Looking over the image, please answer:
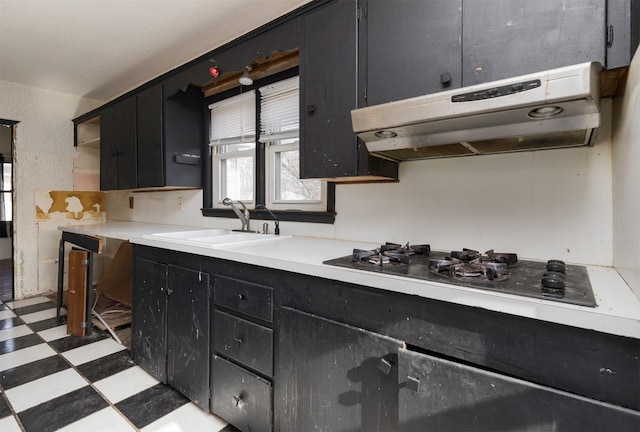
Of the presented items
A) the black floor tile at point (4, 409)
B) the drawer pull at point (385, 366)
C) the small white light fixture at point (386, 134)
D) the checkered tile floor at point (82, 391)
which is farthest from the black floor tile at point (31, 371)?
the small white light fixture at point (386, 134)

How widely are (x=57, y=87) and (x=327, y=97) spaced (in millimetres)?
3693

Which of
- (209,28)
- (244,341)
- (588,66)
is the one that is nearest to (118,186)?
(209,28)

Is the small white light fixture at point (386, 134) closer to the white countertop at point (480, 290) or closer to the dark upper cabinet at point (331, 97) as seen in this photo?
the dark upper cabinet at point (331, 97)

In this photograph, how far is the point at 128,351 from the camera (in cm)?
236

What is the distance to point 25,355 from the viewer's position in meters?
2.28

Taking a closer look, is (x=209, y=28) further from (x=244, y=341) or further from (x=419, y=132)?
(x=244, y=341)

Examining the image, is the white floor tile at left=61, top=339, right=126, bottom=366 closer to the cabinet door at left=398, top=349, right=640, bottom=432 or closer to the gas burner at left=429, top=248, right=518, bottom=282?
the cabinet door at left=398, top=349, right=640, bottom=432

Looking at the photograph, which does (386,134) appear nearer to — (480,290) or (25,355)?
(480,290)

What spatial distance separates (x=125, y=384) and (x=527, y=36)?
260cm

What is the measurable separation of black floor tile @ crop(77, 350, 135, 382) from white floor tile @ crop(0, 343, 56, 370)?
1.35ft

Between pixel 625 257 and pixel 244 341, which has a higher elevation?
pixel 625 257

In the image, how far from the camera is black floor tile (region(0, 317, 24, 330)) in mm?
2803

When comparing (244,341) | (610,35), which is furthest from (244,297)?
(610,35)

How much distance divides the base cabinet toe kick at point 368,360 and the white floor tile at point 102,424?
11.5 inches
